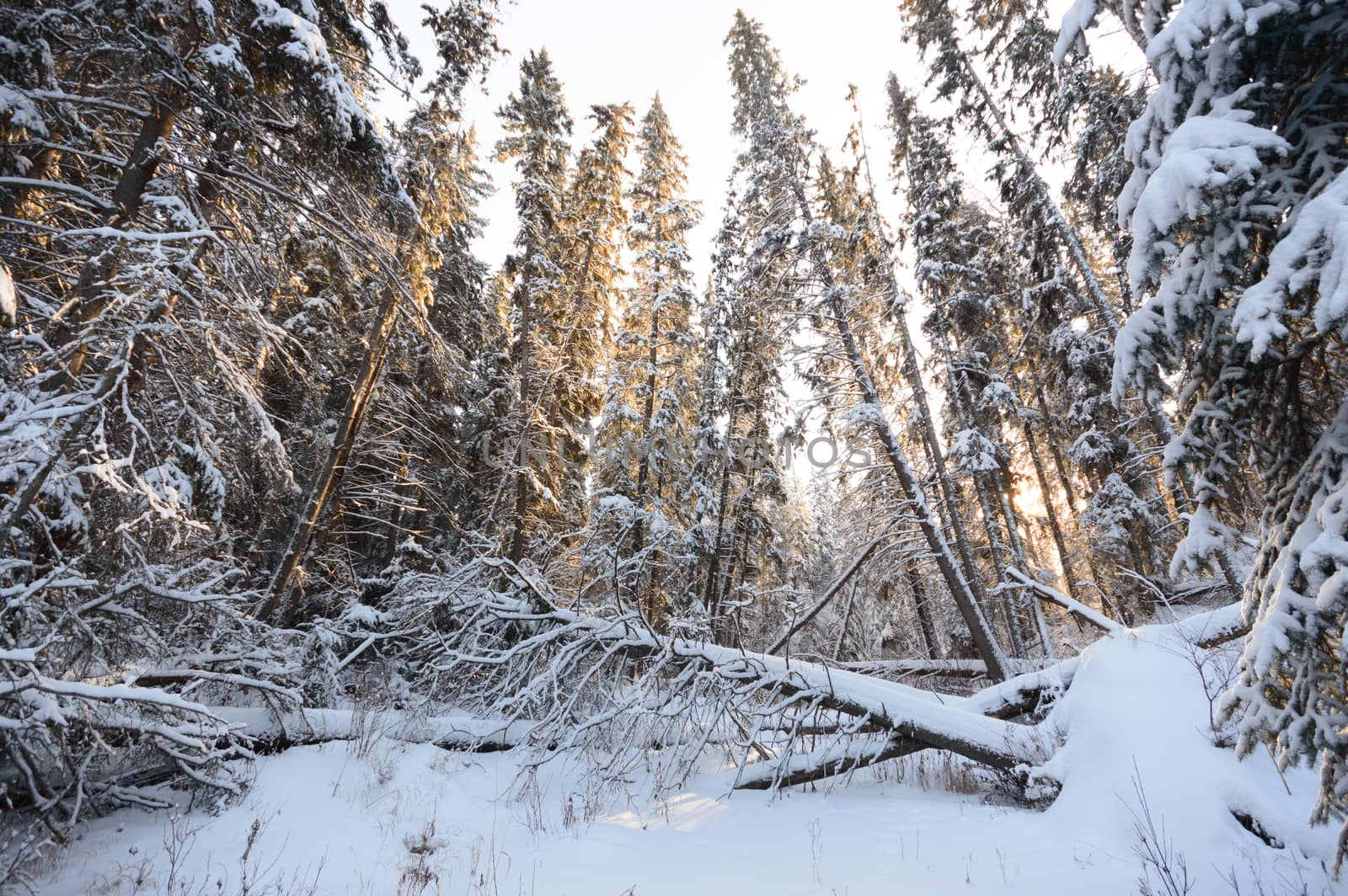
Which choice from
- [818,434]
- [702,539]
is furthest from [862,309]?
[702,539]

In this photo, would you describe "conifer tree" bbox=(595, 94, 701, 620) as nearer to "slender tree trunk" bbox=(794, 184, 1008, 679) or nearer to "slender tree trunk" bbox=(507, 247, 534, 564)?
"slender tree trunk" bbox=(507, 247, 534, 564)

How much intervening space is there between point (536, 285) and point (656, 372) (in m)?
4.15

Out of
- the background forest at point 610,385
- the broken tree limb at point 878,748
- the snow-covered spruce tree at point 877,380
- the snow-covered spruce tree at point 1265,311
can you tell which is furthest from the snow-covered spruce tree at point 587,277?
the snow-covered spruce tree at point 1265,311

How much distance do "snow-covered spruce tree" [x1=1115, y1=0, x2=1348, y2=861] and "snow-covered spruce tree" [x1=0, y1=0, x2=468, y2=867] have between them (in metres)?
5.82

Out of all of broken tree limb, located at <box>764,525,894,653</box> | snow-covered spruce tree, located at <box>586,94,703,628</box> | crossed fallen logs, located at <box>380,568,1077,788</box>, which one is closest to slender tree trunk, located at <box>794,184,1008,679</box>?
broken tree limb, located at <box>764,525,894,653</box>

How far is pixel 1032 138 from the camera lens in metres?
11.8

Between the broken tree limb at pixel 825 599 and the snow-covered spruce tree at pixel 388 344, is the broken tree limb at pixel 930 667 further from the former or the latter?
the snow-covered spruce tree at pixel 388 344

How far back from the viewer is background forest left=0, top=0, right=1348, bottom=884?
2834mm

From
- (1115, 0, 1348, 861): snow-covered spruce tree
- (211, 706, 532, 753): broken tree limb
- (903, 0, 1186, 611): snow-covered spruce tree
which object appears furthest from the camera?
(903, 0, 1186, 611): snow-covered spruce tree

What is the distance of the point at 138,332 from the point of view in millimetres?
3531

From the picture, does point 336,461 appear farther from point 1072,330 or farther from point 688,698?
→ point 1072,330

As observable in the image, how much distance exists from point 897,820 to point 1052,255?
13.9 meters

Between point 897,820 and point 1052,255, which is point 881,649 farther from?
point 897,820

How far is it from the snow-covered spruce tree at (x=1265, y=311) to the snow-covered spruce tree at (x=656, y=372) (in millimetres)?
10926
